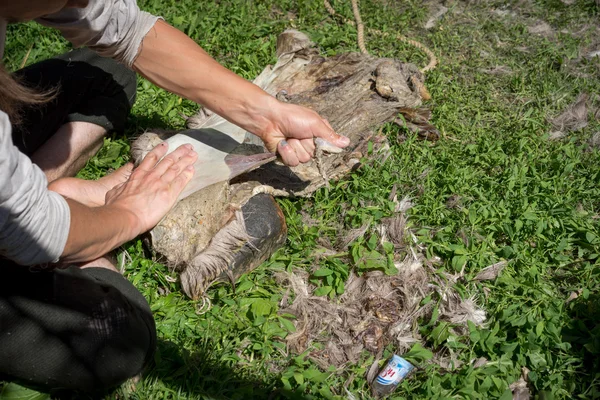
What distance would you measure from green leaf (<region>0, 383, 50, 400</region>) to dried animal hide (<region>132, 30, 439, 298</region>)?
67 centimetres

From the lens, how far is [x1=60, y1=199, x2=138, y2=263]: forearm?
6.71ft

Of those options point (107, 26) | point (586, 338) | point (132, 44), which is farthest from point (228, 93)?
point (586, 338)

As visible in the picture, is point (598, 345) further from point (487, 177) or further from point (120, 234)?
point (120, 234)

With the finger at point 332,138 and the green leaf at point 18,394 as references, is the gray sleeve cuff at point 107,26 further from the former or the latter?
the green leaf at point 18,394

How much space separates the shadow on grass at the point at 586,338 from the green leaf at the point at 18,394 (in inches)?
78.5

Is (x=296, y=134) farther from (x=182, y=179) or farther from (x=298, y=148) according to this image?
(x=182, y=179)

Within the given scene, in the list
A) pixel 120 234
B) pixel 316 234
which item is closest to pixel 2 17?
pixel 120 234

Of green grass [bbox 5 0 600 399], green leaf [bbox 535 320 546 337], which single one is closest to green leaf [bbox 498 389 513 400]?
green grass [bbox 5 0 600 399]

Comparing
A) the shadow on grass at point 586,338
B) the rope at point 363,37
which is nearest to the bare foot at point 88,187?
the rope at point 363,37

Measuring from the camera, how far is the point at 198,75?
9.15 ft

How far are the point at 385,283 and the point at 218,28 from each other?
2.25m

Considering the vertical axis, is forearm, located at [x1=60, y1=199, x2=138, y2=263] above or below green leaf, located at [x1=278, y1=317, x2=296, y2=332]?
above

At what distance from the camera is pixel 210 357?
7.86 feet

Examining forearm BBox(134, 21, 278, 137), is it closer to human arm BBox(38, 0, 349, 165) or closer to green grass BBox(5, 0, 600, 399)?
human arm BBox(38, 0, 349, 165)
